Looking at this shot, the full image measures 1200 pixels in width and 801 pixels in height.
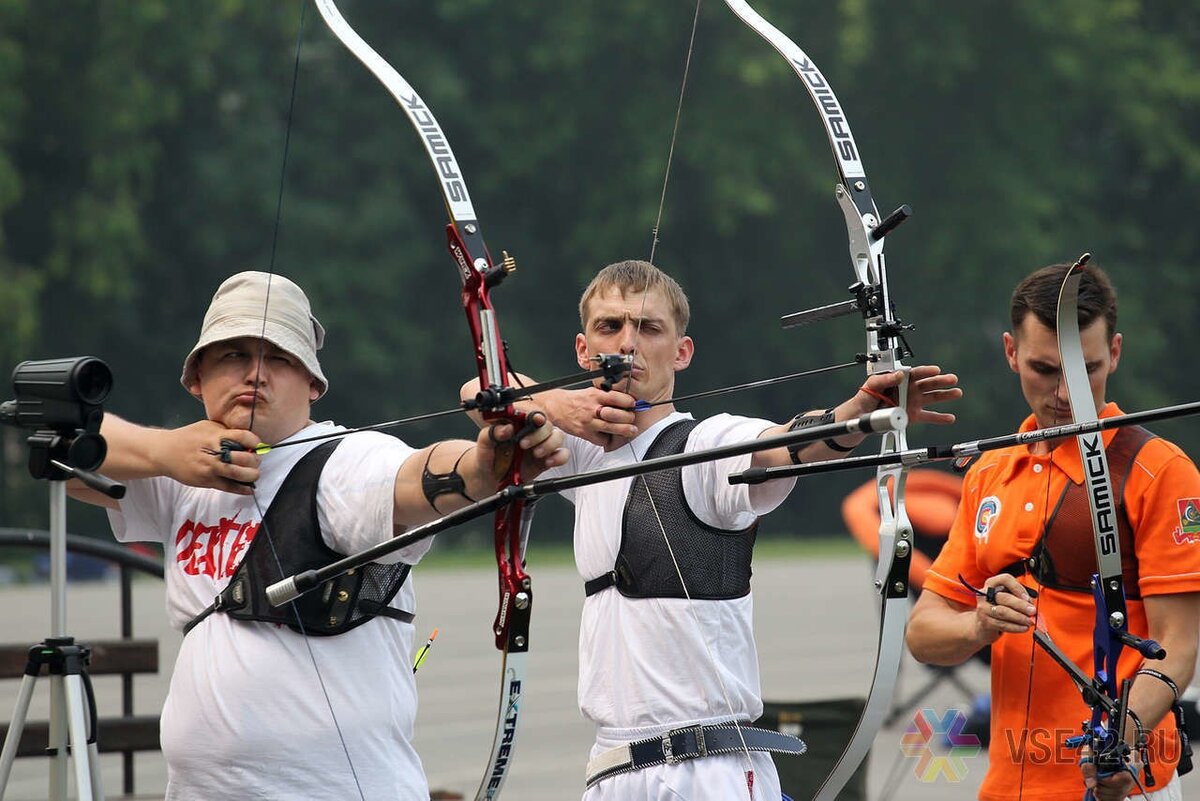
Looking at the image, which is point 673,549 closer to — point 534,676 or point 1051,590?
point 1051,590

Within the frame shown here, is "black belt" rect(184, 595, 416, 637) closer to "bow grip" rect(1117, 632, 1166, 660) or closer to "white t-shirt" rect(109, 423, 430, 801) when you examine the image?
"white t-shirt" rect(109, 423, 430, 801)

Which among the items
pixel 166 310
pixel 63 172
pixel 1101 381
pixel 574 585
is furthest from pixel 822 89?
pixel 63 172

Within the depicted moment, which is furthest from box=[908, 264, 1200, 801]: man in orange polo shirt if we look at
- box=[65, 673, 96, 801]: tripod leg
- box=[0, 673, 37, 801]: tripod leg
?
box=[0, 673, 37, 801]: tripod leg

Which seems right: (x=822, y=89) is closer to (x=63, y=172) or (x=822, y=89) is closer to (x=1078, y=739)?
(x=1078, y=739)

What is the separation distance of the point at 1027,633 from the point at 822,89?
1105mm

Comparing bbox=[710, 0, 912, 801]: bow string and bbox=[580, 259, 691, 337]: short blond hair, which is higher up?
bbox=[580, 259, 691, 337]: short blond hair

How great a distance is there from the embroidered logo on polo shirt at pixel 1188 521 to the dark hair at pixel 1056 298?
33cm

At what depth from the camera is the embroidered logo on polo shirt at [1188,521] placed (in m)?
2.66

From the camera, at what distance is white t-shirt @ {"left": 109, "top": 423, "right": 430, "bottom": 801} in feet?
8.37

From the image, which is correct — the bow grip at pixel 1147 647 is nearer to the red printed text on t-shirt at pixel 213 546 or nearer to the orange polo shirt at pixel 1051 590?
the orange polo shirt at pixel 1051 590

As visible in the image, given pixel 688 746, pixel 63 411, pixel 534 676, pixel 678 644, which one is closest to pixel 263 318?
pixel 63 411

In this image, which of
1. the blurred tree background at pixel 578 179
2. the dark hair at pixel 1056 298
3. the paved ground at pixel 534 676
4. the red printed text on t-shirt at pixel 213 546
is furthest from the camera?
the blurred tree background at pixel 578 179

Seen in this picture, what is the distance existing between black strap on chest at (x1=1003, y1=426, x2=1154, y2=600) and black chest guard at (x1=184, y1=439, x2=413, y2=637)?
1147mm

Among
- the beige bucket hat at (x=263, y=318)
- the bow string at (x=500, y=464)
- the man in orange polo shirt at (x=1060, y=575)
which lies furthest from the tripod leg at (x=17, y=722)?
the man in orange polo shirt at (x=1060, y=575)
